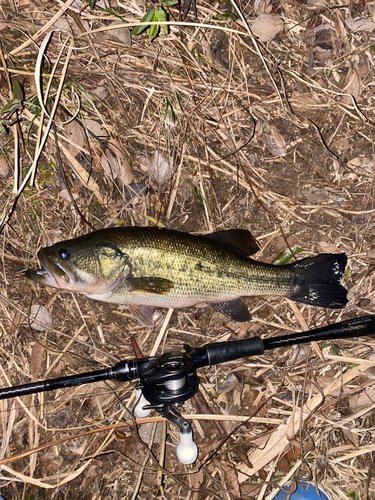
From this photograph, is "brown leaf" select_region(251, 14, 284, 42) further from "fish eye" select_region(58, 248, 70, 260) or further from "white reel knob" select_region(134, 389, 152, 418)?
"white reel knob" select_region(134, 389, 152, 418)

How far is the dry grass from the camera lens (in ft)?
12.8

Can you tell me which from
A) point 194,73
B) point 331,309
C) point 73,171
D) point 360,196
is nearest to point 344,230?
point 360,196

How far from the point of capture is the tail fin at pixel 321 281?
3.66m

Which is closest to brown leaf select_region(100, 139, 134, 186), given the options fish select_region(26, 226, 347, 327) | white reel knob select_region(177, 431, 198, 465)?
fish select_region(26, 226, 347, 327)

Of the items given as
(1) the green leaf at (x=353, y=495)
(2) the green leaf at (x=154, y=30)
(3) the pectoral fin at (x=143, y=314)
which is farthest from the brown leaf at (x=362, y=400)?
(2) the green leaf at (x=154, y=30)

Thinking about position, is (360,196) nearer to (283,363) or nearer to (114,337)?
(283,363)

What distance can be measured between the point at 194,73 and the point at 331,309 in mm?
2683

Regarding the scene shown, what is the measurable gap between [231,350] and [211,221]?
4.35 ft

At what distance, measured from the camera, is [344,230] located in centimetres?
401

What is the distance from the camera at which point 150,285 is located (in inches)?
136

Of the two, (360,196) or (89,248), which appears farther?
(360,196)

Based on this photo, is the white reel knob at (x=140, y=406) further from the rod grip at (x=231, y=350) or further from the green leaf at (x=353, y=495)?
the green leaf at (x=353, y=495)

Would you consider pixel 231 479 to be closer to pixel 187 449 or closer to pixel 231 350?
pixel 187 449

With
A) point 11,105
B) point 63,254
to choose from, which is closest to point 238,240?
point 63,254
